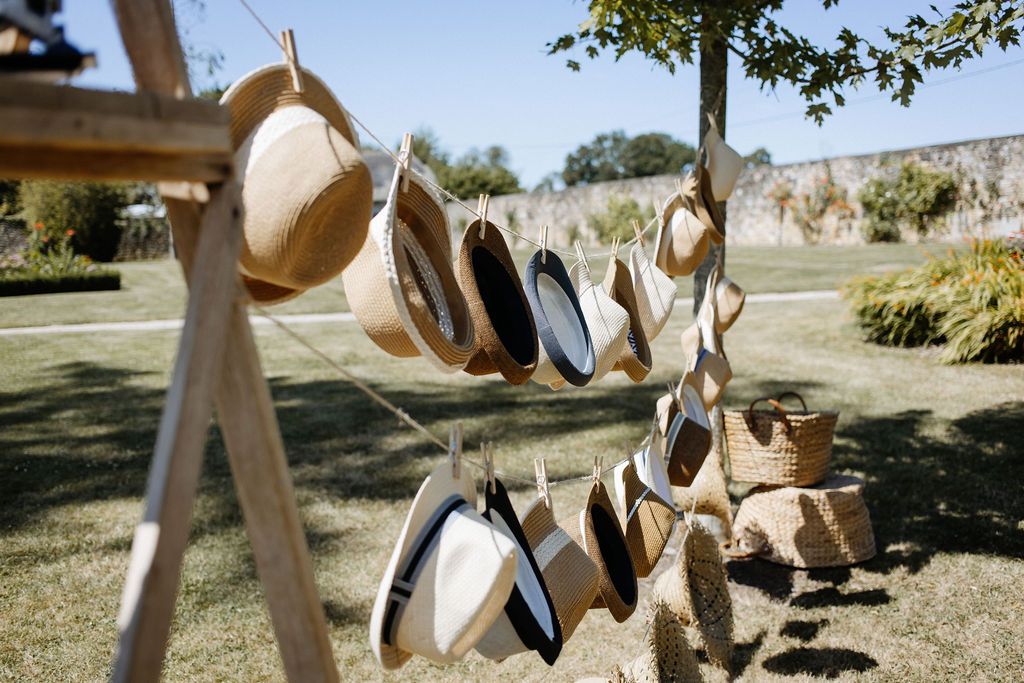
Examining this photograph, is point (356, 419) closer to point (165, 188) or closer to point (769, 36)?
point (769, 36)

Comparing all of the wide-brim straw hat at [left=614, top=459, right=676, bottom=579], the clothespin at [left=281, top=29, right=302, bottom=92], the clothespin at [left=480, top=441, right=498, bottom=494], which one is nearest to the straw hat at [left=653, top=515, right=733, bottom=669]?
the wide-brim straw hat at [left=614, top=459, right=676, bottom=579]

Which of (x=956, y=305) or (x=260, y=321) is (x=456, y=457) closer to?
(x=956, y=305)

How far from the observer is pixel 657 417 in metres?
2.32

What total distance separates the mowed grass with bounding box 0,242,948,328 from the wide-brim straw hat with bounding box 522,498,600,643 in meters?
8.17

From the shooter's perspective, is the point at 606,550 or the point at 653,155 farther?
the point at 653,155

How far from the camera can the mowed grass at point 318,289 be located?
418 inches

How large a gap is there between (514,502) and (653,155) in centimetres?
7148

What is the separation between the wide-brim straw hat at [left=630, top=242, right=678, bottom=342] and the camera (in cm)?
219

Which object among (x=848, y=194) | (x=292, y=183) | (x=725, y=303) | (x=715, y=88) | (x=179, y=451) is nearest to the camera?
(x=179, y=451)

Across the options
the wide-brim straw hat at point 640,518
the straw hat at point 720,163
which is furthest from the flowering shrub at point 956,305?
the wide-brim straw hat at point 640,518

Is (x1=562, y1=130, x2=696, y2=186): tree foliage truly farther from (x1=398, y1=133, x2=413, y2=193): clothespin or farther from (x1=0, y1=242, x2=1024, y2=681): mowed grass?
(x1=398, y1=133, x2=413, y2=193): clothespin

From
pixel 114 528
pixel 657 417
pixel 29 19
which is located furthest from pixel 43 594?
pixel 29 19

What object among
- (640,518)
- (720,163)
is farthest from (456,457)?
(720,163)

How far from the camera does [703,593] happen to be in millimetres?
2426
